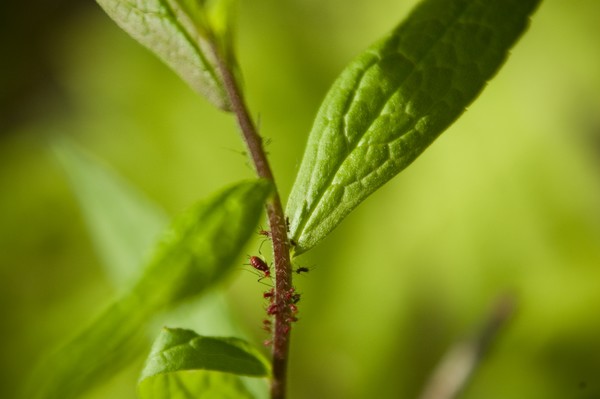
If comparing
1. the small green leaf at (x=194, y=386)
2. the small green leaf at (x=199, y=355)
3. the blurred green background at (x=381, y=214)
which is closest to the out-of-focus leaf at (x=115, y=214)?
the blurred green background at (x=381, y=214)

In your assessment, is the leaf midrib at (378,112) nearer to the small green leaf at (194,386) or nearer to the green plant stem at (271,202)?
the green plant stem at (271,202)

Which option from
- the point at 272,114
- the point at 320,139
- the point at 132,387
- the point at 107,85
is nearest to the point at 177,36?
the point at 320,139

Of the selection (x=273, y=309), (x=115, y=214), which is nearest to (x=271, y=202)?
(x=273, y=309)

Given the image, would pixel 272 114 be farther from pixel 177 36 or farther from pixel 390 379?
pixel 177 36

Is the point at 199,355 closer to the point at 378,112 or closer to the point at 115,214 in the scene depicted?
the point at 378,112

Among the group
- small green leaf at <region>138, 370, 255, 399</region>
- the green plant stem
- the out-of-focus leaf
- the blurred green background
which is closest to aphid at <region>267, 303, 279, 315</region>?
the green plant stem

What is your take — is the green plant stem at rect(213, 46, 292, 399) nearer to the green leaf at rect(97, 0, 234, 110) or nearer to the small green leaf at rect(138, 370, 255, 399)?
the green leaf at rect(97, 0, 234, 110)
